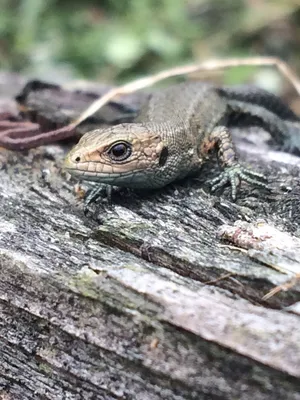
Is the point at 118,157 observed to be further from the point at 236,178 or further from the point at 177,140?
the point at 236,178

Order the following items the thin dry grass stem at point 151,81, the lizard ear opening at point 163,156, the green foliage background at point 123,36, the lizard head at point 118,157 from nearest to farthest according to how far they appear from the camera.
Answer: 1. the lizard head at point 118,157
2. the lizard ear opening at point 163,156
3. the thin dry grass stem at point 151,81
4. the green foliage background at point 123,36

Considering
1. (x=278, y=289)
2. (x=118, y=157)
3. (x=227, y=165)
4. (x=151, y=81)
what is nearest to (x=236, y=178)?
(x=227, y=165)

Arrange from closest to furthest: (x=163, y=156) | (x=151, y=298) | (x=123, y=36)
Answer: (x=151, y=298) < (x=163, y=156) < (x=123, y=36)

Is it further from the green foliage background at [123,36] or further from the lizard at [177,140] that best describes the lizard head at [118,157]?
the green foliage background at [123,36]

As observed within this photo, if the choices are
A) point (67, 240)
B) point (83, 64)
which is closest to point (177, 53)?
point (83, 64)

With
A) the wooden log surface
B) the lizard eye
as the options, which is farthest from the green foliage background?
the wooden log surface

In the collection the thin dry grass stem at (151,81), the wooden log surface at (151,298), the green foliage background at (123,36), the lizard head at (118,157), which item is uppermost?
the green foliage background at (123,36)

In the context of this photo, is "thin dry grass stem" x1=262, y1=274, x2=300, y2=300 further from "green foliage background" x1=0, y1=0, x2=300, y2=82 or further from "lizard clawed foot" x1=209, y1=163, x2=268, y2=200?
"green foliage background" x1=0, y1=0, x2=300, y2=82

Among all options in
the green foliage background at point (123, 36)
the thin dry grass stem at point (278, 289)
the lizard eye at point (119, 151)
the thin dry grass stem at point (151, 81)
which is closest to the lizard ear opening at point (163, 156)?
the lizard eye at point (119, 151)
